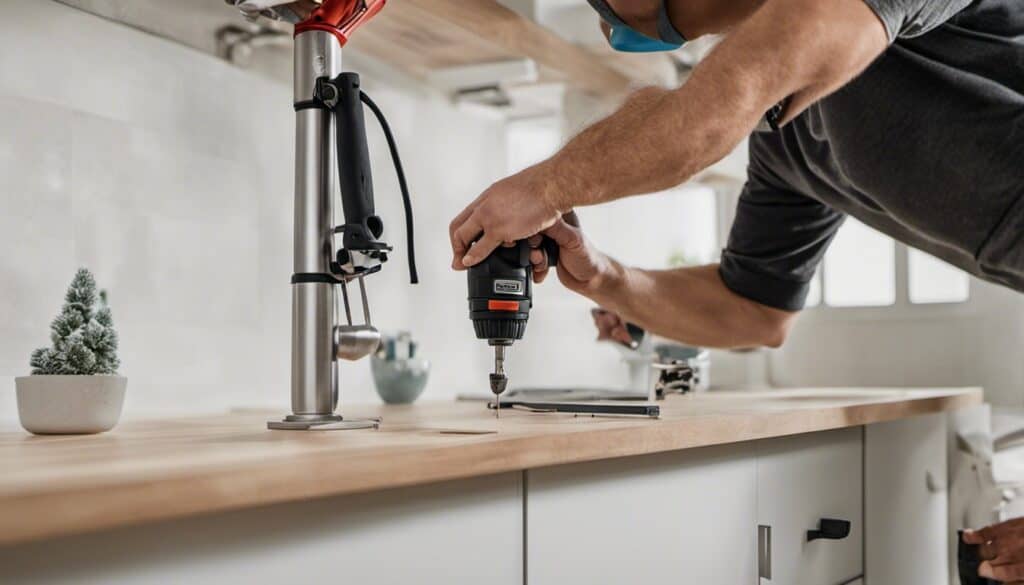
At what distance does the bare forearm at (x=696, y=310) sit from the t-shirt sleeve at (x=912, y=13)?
678 millimetres

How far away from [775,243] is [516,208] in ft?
3.10

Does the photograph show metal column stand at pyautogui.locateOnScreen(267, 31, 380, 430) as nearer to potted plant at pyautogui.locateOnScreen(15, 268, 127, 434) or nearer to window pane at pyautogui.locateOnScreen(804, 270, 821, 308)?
potted plant at pyautogui.locateOnScreen(15, 268, 127, 434)

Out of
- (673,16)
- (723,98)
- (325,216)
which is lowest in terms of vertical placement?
(325,216)

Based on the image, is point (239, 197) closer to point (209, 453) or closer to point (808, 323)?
point (209, 453)

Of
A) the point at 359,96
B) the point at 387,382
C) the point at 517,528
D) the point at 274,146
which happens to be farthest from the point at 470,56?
the point at 517,528

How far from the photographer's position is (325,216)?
1.10 m

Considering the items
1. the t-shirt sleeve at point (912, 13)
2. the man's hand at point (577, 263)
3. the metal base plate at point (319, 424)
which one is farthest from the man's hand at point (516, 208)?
the t-shirt sleeve at point (912, 13)

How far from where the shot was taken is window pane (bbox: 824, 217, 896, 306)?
8.68 feet

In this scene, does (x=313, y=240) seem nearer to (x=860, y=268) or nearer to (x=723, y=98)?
(x=723, y=98)

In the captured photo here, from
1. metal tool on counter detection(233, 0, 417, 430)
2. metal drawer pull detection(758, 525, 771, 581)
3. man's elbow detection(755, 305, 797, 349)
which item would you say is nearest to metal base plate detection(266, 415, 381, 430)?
metal tool on counter detection(233, 0, 417, 430)

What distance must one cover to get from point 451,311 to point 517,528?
4.12 feet

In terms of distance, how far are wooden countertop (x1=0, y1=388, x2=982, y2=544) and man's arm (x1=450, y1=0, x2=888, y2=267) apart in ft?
0.76

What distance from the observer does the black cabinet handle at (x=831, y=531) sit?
4.64ft

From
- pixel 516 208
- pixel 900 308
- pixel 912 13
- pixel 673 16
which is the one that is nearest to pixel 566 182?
pixel 516 208
